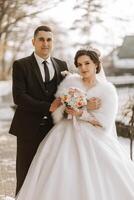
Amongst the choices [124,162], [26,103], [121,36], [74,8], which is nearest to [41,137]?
[26,103]

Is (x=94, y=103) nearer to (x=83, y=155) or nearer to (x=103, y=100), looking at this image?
(x=103, y=100)

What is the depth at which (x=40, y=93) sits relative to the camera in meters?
4.09

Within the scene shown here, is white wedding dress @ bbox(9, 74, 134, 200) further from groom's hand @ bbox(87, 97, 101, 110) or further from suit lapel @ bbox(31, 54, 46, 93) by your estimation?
suit lapel @ bbox(31, 54, 46, 93)

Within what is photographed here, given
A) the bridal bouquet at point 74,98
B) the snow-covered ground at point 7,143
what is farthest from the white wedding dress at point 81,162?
the snow-covered ground at point 7,143

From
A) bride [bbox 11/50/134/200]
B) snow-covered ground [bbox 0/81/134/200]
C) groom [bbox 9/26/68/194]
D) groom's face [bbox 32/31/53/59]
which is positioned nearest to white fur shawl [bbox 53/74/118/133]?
bride [bbox 11/50/134/200]

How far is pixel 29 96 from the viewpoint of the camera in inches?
158

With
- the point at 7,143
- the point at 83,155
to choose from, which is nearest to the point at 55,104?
the point at 83,155

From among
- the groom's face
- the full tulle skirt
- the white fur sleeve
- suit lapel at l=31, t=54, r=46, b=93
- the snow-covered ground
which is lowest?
the snow-covered ground

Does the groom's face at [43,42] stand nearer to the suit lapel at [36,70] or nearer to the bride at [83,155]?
the suit lapel at [36,70]

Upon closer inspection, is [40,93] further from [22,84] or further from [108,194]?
[108,194]

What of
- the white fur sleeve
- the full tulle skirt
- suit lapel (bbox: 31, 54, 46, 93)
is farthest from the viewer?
suit lapel (bbox: 31, 54, 46, 93)

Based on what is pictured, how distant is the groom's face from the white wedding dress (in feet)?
0.91

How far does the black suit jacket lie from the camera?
3998 millimetres

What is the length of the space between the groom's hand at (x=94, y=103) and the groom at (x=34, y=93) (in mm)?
296
